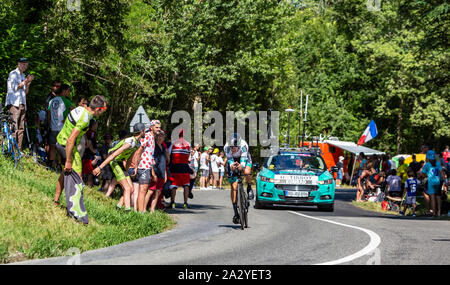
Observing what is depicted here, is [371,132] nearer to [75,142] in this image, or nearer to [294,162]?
[294,162]

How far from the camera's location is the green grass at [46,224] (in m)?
9.07

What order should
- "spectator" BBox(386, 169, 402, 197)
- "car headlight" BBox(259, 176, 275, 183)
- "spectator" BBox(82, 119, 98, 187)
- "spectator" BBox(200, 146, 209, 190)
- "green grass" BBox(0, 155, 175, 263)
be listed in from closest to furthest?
1. "green grass" BBox(0, 155, 175, 263)
2. "spectator" BBox(82, 119, 98, 187)
3. "car headlight" BBox(259, 176, 275, 183)
4. "spectator" BBox(386, 169, 402, 197)
5. "spectator" BBox(200, 146, 209, 190)

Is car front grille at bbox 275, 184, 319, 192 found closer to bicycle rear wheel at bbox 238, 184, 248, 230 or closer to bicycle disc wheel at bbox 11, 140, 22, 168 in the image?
bicycle rear wheel at bbox 238, 184, 248, 230

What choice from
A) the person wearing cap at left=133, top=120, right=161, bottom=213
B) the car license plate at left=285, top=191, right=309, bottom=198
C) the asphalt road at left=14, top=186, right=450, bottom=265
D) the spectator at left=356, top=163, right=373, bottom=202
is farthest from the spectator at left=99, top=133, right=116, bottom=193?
the spectator at left=356, top=163, right=373, bottom=202

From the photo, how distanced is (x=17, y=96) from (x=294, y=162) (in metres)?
8.74

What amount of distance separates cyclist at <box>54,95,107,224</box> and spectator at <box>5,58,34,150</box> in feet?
13.4

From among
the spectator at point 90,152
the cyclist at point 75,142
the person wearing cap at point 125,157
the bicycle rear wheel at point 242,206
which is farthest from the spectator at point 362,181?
the cyclist at point 75,142

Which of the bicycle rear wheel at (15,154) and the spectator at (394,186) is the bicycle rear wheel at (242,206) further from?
the spectator at (394,186)

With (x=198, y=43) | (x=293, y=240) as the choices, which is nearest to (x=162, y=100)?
(x=198, y=43)

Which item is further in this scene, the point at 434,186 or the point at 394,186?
the point at 394,186

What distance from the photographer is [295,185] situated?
65.6 ft

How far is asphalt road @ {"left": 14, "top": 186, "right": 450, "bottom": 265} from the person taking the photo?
348 inches

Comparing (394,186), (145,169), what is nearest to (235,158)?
(145,169)
